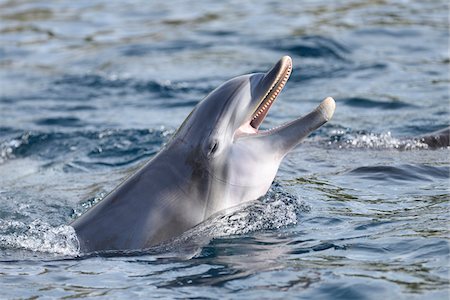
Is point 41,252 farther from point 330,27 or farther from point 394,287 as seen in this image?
point 330,27

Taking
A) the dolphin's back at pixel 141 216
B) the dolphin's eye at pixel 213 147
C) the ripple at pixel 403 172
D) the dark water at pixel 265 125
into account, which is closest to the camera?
the dark water at pixel 265 125

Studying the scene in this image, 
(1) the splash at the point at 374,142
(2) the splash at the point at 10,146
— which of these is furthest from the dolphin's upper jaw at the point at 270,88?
(2) the splash at the point at 10,146

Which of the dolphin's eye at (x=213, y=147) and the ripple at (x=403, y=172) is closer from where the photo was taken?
the dolphin's eye at (x=213, y=147)

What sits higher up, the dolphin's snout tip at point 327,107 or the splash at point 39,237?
the dolphin's snout tip at point 327,107

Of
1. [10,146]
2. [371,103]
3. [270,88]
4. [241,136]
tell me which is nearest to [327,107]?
[270,88]

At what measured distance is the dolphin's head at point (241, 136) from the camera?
759 centimetres

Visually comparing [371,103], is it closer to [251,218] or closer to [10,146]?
[10,146]

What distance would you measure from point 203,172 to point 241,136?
0.42m

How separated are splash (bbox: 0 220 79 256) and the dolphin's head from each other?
1115 mm

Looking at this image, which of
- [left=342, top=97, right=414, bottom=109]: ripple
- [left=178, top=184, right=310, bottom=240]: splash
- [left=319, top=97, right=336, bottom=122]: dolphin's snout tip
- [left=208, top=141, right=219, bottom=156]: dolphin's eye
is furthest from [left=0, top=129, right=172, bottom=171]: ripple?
[left=319, top=97, right=336, bottom=122]: dolphin's snout tip

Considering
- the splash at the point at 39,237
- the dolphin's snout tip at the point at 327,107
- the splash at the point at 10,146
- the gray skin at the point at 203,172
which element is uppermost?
the dolphin's snout tip at the point at 327,107

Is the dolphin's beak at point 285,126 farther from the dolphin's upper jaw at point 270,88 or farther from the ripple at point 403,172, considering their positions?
the ripple at point 403,172

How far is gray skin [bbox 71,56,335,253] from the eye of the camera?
741 cm

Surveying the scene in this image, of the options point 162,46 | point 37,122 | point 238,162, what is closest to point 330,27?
point 162,46
